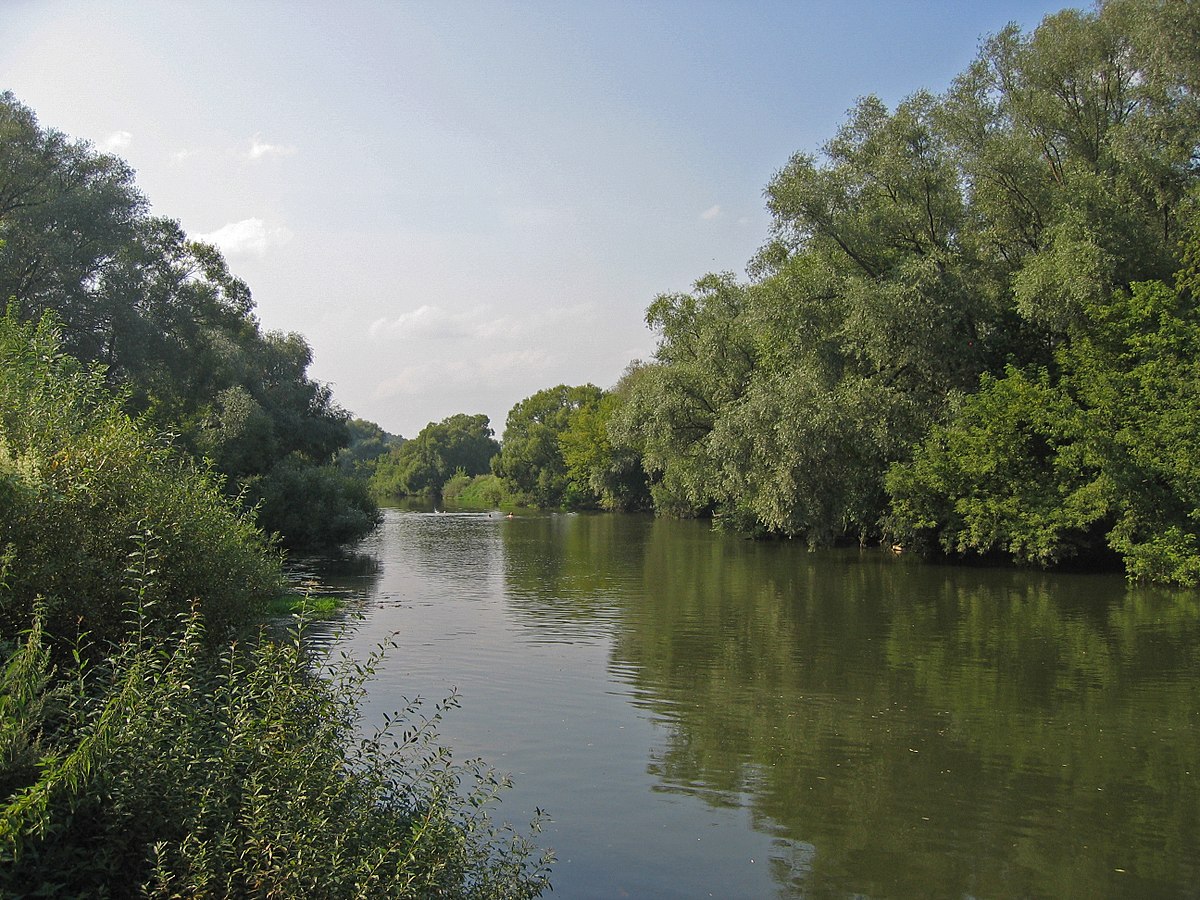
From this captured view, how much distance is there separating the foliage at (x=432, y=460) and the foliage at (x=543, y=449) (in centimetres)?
1960

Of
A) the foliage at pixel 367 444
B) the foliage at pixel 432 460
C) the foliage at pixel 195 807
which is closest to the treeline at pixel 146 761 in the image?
the foliage at pixel 195 807

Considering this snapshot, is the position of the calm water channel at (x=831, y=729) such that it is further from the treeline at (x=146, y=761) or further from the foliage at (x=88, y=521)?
the foliage at (x=88, y=521)

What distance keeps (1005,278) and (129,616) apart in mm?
30012

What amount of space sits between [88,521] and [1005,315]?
30047 millimetres

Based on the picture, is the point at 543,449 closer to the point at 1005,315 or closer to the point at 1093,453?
the point at 1005,315

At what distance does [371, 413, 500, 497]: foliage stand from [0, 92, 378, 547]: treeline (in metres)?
81.4

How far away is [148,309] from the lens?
32.8 metres

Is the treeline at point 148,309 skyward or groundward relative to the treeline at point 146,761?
skyward

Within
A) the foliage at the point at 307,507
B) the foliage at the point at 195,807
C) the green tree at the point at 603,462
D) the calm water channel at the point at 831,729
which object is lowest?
the calm water channel at the point at 831,729

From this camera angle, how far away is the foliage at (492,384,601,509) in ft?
305

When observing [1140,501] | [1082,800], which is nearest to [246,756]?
[1082,800]

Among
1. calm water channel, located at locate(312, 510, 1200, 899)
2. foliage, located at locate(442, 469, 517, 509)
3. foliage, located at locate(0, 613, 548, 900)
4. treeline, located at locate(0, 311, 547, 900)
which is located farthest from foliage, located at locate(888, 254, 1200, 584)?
foliage, located at locate(442, 469, 517, 509)

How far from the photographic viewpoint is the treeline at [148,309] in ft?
95.3

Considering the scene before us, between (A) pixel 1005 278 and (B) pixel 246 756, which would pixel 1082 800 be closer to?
(B) pixel 246 756
